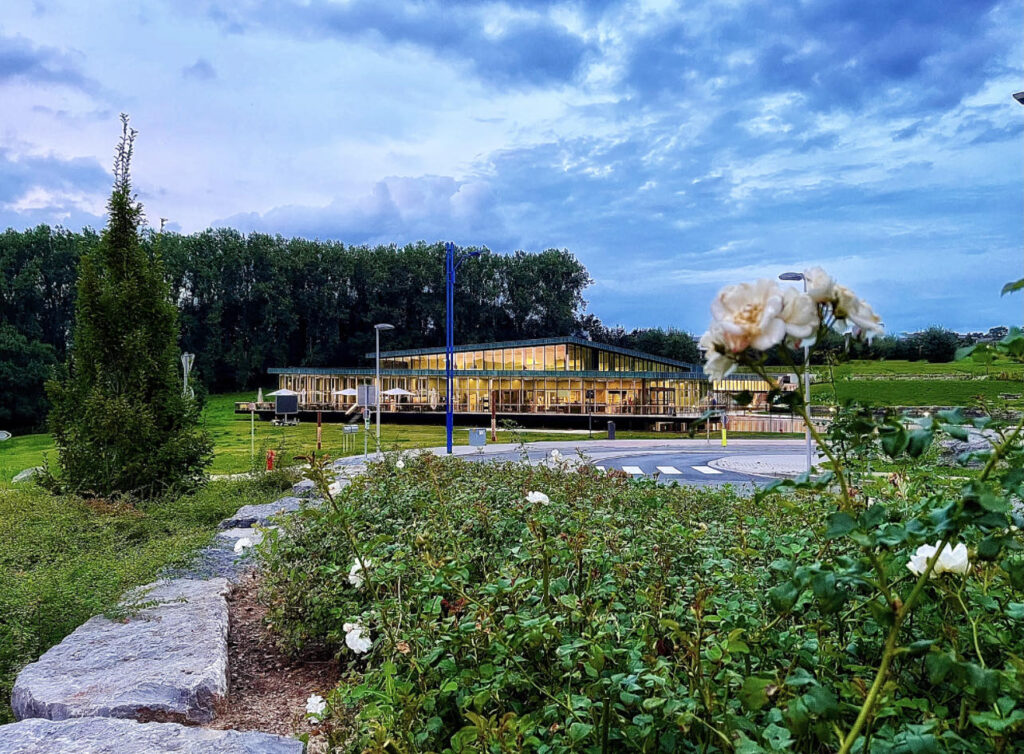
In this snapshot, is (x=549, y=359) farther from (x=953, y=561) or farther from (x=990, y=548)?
(x=990, y=548)

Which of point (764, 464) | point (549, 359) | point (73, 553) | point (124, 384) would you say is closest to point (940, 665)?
point (73, 553)

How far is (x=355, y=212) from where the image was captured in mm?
128250

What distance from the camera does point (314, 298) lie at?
69.4 m

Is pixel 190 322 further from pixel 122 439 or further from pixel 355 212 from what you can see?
pixel 355 212

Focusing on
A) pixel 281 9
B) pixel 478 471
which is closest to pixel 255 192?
pixel 281 9

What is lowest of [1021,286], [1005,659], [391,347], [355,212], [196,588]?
[196,588]

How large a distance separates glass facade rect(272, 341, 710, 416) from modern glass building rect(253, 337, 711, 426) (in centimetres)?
7

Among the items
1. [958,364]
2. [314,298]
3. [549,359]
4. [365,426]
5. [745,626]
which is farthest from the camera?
[314,298]

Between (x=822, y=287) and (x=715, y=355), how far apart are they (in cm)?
23

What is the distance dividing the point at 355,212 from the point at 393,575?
13271cm

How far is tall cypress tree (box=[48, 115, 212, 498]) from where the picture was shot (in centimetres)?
943

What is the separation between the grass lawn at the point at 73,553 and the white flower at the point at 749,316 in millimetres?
4330

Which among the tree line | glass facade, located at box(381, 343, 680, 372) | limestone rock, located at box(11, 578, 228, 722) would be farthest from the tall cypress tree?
the tree line

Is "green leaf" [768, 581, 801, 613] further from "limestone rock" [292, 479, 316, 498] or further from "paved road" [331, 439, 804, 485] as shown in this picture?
"paved road" [331, 439, 804, 485]
